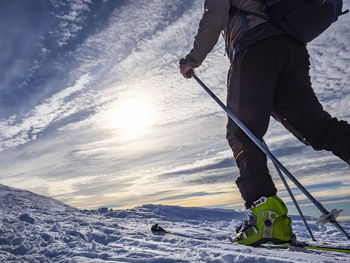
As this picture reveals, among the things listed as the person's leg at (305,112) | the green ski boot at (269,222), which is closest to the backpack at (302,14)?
the person's leg at (305,112)

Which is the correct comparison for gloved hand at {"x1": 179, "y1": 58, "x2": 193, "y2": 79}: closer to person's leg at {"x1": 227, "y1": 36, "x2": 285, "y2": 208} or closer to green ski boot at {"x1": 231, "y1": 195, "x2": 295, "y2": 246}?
person's leg at {"x1": 227, "y1": 36, "x2": 285, "y2": 208}

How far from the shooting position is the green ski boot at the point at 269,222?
7.39 ft

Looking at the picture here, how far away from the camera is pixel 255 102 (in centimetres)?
241

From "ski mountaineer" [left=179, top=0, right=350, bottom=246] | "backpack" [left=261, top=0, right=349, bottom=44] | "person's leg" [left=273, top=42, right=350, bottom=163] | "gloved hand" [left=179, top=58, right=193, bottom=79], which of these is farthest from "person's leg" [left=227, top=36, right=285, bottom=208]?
"gloved hand" [left=179, top=58, right=193, bottom=79]

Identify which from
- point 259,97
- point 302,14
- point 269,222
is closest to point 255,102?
point 259,97

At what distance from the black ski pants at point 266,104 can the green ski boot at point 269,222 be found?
8 centimetres

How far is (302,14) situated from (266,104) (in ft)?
2.77

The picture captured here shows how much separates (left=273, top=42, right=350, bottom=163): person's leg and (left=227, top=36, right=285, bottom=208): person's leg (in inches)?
10.3

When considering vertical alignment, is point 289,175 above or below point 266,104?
below

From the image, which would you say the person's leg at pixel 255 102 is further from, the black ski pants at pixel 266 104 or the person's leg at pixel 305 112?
the person's leg at pixel 305 112

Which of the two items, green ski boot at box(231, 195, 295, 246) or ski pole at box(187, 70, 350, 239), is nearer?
ski pole at box(187, 70, 350, 239)

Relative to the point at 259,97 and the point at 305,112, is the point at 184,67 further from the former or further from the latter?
the point at 305,112

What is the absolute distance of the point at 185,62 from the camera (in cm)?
310

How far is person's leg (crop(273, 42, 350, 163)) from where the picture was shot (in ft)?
8.18
